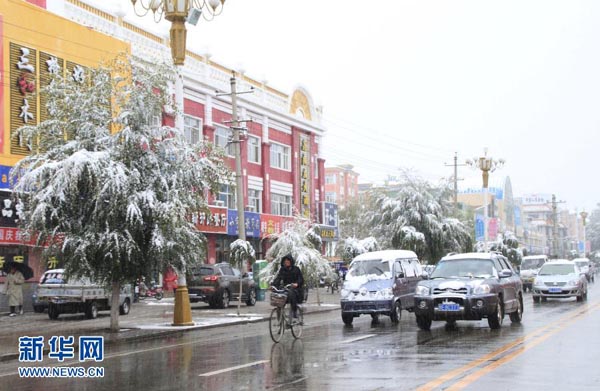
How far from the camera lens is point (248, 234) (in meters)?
46.0

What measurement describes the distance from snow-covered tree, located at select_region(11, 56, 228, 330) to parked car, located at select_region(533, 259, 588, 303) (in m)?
16.6

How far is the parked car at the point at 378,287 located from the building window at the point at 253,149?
2589 cm

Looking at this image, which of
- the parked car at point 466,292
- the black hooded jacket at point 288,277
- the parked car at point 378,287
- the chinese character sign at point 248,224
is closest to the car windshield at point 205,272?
the parked car at point 378,287

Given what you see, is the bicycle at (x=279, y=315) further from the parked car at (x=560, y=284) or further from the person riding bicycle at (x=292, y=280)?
the parked car at (x=560, y=284)

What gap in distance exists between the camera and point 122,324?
75.2 feet

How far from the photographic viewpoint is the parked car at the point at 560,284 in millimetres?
31344

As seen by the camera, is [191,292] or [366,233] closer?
[191,292]

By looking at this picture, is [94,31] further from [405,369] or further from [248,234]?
[405,369]

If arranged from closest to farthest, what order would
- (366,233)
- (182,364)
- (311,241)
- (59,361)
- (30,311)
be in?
1. (182,364)
2. (59,361)
3. (30,311)
4. (311,241)
5. (366,233)

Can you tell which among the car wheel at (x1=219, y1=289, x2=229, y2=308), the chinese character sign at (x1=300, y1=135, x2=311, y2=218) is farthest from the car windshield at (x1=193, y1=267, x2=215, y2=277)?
the chinese character sign at (x1=300, y1=135, x2=311, y2=218)

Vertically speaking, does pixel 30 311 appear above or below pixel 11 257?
below

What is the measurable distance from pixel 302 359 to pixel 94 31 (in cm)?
2319

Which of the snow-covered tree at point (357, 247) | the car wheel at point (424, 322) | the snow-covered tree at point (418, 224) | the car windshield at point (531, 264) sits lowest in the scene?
the car wheel at point (424, 322)

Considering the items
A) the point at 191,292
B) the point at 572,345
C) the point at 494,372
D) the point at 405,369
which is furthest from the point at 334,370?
the point at 191,292
